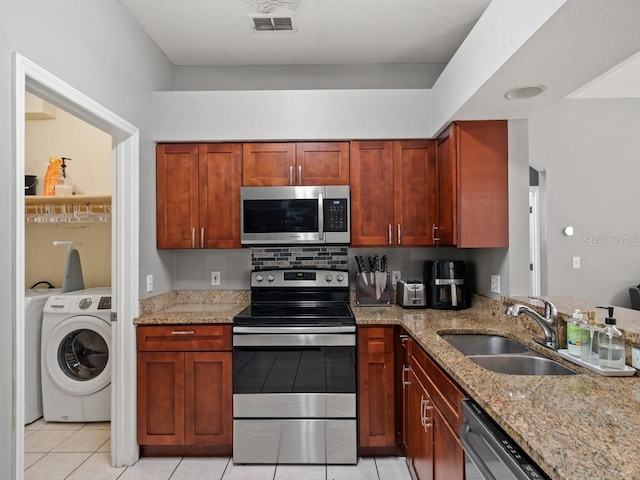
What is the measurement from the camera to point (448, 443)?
1476 mm

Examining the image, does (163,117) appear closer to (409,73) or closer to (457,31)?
(409,73)

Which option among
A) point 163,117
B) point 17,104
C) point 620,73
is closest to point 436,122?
point 620,73

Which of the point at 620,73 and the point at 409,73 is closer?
the point at 620,73

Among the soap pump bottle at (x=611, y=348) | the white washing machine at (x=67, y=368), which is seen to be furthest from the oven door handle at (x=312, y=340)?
the white washing machine at (x=67, y=368)

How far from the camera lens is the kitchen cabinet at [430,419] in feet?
4.62

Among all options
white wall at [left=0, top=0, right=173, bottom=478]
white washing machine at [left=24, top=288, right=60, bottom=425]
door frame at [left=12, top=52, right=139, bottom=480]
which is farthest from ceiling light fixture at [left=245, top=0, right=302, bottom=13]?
white washing machine at [left=24, top=288, right=60, bottom=425]

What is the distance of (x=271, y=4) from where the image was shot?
88.3 inches

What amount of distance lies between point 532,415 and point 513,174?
167 centimetres

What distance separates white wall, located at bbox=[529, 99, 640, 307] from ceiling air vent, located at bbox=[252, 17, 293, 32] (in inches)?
67.9

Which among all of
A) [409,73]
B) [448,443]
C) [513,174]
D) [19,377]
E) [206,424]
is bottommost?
[206,424]

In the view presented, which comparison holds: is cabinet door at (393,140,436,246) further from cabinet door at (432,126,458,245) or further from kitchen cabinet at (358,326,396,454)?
kitchen cabinet at (358,326,396,454)

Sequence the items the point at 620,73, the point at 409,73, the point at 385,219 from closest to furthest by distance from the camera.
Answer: the point at 620,73, the point at 385,219, the point at 409,73

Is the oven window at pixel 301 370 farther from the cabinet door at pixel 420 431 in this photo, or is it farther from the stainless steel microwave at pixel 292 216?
the stainless steel microwave at pixel 292 216

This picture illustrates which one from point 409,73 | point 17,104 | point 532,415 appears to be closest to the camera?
point 532,415
